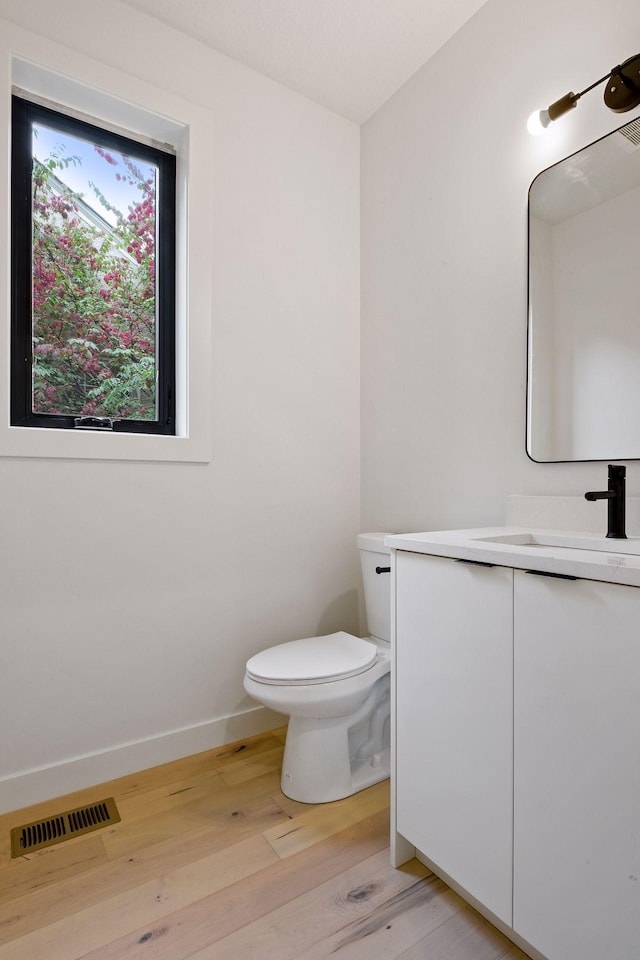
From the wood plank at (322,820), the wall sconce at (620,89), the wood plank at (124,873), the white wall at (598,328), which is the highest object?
the wall sconce at (620,89)

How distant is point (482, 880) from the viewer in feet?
3.56

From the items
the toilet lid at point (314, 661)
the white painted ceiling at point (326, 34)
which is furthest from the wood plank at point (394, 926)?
the white painted ceiling at point (326, 34)

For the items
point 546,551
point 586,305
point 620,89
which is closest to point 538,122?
point 620,89

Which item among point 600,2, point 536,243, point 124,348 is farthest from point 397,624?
point 600,2

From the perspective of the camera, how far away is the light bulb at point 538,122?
56.4 inches

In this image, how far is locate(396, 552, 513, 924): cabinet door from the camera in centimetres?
104

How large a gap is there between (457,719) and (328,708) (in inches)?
19.8

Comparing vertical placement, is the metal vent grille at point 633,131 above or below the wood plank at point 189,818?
above

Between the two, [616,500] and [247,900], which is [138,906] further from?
[616,500]

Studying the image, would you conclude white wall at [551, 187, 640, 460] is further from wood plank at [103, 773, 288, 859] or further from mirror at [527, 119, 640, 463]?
wood plank at [103, 773, 288, 859]

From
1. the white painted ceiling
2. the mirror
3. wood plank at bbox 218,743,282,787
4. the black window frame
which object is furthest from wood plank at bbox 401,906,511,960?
the white painted ceiling

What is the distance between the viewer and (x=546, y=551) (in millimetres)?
1062

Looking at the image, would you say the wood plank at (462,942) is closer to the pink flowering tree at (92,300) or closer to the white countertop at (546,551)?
the white countertop at (546,551)

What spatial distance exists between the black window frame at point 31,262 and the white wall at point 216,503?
0.54 feet
